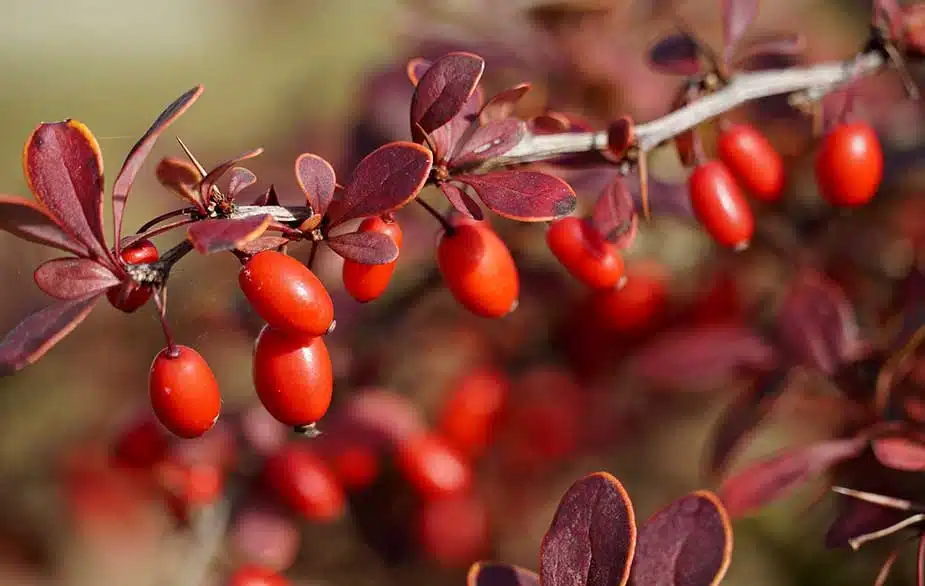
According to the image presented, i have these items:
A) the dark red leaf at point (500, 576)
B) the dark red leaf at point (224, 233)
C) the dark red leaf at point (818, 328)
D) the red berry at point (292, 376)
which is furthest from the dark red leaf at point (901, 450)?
the dark red leaf at point (224, 233)

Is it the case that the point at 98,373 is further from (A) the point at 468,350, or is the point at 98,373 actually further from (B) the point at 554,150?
(B) the point at 554,150

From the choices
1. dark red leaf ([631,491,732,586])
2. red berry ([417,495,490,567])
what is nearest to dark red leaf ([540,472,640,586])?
dark red leaf ([631,491,732,586])

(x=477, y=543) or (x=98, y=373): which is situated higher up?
(x=98, y=373)

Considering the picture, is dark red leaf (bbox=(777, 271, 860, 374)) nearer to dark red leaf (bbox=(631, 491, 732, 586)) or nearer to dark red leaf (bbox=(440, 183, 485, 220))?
dark red leaf (bbox=(631, 491, 732, 586))

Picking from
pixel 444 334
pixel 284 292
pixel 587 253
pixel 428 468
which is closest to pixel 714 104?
pixel 587 253

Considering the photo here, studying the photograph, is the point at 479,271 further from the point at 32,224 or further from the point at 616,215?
the point at 32,224

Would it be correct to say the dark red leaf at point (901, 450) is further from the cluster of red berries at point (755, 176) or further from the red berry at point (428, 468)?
the red berry at point (428, 468)

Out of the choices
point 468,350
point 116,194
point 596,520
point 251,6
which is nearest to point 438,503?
point 468,350
